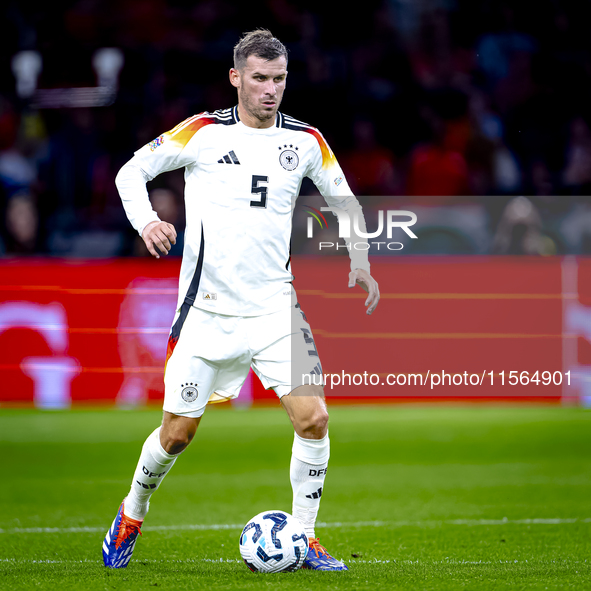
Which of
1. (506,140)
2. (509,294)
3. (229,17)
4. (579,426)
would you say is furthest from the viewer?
(229,17)

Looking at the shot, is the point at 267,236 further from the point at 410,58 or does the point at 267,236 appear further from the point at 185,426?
the point at 410,58

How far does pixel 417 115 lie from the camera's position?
1209cm

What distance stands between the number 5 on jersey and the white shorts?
Answer: 1.61 ft

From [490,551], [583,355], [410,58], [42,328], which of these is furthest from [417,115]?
[490,551]

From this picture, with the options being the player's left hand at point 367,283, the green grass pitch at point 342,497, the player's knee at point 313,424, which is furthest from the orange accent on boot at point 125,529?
the player's left hand at point 367,283

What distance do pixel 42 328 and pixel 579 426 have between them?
5353 millimetres

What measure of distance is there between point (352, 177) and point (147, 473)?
7.68m

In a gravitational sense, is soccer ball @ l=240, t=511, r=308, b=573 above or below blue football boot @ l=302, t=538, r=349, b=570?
above

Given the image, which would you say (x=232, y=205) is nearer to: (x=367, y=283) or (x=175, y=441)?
(x=367, y=283)

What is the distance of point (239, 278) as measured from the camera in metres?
4.27

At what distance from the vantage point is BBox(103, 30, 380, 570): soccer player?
425 cm

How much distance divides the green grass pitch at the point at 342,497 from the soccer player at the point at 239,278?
1.26ft

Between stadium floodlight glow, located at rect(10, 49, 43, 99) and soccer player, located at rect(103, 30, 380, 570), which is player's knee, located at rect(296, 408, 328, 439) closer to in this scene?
soccer player, located at rect(103, 30, 380, 570)

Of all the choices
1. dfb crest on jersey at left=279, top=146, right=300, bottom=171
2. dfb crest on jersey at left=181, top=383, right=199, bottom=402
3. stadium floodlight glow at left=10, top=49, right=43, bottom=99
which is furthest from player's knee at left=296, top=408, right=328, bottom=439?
stadium floodlight glow at left=10, top=49, right=43, bottom=99
